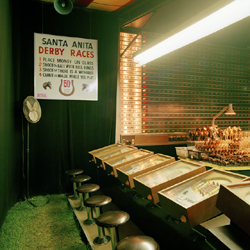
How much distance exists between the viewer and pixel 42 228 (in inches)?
125

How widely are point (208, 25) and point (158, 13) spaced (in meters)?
2.98

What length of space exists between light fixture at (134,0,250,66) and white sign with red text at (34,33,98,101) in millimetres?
1780

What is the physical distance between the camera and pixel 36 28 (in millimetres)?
4203

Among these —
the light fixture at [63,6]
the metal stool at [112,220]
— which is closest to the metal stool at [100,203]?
the metal stool at [112,220]

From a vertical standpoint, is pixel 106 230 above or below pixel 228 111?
below

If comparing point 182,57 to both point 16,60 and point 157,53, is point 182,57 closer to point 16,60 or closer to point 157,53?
point 157,53

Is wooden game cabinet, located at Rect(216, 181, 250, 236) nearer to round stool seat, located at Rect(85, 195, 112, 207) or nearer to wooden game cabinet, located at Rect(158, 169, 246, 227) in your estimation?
wooden game cabinet, located at Rect(158, 169, 246, 227)

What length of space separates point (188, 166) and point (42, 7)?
410 centimetres

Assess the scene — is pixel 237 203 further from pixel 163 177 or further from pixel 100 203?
pixel 100 203

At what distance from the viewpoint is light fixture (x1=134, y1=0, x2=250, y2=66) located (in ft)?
6.00

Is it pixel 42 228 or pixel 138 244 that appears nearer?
pixel 138 244

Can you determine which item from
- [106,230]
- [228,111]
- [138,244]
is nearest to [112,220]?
[138,244]

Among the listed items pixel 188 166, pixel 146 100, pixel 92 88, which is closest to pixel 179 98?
pixel 146 100

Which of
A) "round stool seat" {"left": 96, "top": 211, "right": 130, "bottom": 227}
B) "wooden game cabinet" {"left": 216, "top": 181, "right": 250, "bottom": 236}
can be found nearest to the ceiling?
"wooden game cabinet" {"left": 216, "top": 181, "right": 250, "bottom": 236}
